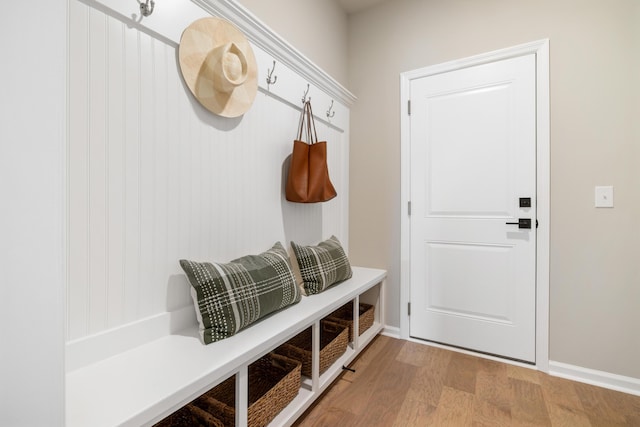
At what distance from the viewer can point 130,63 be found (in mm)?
1113

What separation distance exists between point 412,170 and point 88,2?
80.8 inches

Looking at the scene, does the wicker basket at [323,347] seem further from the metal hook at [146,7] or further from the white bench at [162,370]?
the metal hook at [146,7]

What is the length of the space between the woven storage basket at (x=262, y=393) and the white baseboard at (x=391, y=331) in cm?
121

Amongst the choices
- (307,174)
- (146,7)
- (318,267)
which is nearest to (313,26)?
(307,174)

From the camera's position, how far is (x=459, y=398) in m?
1.62

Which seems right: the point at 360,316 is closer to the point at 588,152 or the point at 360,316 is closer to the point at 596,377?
the point at 596,377

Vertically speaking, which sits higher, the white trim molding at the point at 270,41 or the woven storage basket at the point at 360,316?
the white trim molding at the point at 270,41

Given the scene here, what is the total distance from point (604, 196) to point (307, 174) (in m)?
1.75

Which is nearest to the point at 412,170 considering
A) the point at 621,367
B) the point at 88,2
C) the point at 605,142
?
the point at 605,142

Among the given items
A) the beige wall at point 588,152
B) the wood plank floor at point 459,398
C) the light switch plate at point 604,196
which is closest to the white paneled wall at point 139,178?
the wood plank floor at point 459,398

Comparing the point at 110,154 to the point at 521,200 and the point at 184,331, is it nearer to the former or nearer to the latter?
the point at 184,331

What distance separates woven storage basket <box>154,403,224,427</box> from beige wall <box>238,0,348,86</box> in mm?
1940

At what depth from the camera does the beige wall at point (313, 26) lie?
1822mm

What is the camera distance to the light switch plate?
5.77 feet
